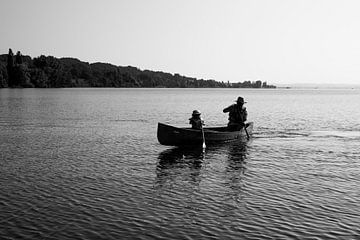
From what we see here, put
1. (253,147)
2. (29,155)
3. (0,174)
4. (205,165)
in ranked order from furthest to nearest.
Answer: (253,147), (29,155), (205,165), (0,174)

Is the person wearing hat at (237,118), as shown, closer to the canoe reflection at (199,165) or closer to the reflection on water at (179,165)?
the canoe reflection at (199,165)

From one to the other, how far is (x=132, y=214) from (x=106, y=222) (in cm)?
115

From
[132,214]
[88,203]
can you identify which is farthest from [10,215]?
[132,214]

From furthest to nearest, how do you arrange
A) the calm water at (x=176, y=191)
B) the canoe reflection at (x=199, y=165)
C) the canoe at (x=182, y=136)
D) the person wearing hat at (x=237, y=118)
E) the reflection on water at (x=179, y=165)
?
1. the person wearing hat at (x=237, y=118)
2. the canoe at (x=182, y=136)
3. the reflection on water at (x=179, y=165)
4. the canoe reflection at (x=199, y=165)
5. the calm water at (x=176, y=191)

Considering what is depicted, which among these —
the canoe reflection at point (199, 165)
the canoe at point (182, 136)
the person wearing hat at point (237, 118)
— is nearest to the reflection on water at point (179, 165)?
the canoe reflection at point (199, 165)

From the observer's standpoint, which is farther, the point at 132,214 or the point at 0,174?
the point at 0,174

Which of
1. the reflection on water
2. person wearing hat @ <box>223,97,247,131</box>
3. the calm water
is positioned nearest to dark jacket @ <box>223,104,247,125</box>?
person wearing hat @ <box>223,97,247,131</box>

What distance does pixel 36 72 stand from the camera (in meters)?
187

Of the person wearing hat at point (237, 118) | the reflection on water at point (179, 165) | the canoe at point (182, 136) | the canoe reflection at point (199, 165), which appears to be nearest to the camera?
the canoe reflection at point (199, 165)

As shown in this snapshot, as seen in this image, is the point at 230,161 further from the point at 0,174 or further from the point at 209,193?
the point at 0,174

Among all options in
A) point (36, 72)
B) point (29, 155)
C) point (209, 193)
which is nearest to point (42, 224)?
point (209, 193)

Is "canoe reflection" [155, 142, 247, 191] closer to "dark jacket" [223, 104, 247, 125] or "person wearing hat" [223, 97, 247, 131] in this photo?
"person wearing hat" [223, 97, 247, 131]

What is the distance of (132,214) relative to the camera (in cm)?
1473

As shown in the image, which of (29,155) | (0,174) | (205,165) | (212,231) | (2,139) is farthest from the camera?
(2,139)
